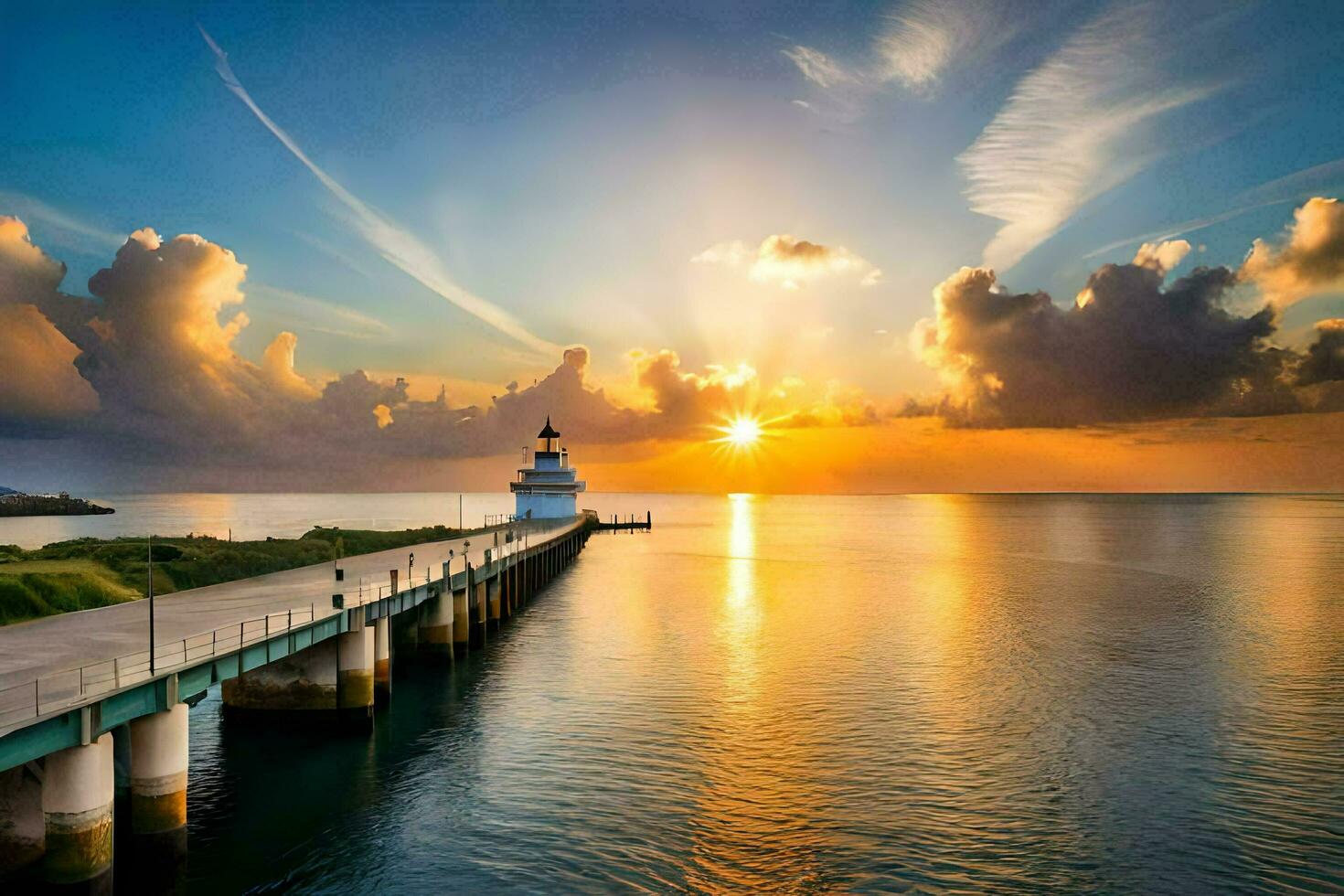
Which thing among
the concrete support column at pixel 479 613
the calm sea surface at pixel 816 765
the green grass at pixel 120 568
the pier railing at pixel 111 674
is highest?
the green grass at pixel 120 568

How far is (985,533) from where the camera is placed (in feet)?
531

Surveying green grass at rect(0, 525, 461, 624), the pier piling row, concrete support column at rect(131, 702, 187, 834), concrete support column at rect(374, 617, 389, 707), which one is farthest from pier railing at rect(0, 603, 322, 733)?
green grass at rect(0, 525, 461, 624)

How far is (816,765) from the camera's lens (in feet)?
91.6

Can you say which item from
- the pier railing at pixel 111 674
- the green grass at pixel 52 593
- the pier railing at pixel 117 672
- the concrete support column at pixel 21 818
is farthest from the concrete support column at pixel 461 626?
the concrete support column at pixel 21 818

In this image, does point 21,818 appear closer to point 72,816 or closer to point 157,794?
point 72,816

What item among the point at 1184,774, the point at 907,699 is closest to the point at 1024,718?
the point at 907,699

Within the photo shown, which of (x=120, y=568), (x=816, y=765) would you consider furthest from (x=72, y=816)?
(x=120, y=568)

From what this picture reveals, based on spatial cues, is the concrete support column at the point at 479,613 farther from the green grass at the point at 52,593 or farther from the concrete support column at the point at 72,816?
the concrete support column at the point at 72,816

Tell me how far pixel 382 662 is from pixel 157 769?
Result: 13979 mm

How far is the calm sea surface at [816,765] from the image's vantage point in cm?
2064

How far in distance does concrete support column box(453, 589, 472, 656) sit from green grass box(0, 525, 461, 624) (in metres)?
6.49

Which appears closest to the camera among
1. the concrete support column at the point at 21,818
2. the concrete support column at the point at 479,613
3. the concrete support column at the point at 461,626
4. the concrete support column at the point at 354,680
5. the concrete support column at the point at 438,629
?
the concrete support column at the point at 21,818

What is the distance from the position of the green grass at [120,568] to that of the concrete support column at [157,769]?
16111mm

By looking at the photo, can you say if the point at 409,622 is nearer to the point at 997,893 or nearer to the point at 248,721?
the point at 248,721
